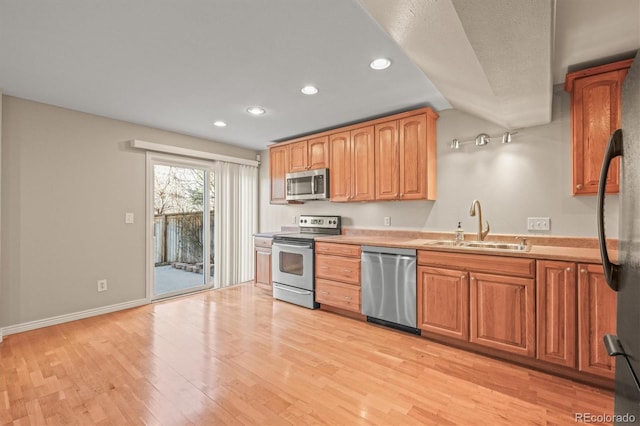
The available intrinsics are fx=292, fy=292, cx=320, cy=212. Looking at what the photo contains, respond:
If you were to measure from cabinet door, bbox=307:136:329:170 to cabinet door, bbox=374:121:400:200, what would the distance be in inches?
30.0

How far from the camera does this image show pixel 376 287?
10.1 feet

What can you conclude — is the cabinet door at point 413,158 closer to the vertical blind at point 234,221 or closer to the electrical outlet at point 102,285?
the vertical blind at point 234,221

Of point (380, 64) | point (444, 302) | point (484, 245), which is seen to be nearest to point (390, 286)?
point (444, 302)

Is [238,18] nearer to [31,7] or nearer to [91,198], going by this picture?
[31,7]

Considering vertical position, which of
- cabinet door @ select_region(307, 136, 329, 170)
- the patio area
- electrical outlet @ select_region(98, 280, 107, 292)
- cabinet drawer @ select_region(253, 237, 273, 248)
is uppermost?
cabinet door @ select_region(307, 136, 329, 170)

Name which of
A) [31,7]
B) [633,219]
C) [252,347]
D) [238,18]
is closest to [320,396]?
[252,347]

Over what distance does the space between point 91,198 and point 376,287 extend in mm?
3460

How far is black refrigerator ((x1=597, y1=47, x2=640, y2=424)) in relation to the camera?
0.67 m

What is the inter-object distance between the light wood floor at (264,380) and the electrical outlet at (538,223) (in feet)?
4.13

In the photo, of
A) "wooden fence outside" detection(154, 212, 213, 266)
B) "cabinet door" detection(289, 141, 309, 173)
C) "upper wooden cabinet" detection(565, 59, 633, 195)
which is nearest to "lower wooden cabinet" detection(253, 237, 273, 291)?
"wooden fence outside" detection(154, 212, 213, 266)

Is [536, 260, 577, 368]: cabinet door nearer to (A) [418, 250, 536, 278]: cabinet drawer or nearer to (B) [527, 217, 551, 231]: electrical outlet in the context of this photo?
(A) [418, 250, 536, 278]: cabinet drawer

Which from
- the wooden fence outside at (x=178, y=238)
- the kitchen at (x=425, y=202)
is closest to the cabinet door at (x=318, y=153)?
the kitchen at (x=425, y=202)

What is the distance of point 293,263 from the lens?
3.93 metres

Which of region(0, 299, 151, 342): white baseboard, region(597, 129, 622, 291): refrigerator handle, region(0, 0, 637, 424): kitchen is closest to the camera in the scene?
region(597, 129, 622, 291): refrigerator handle
